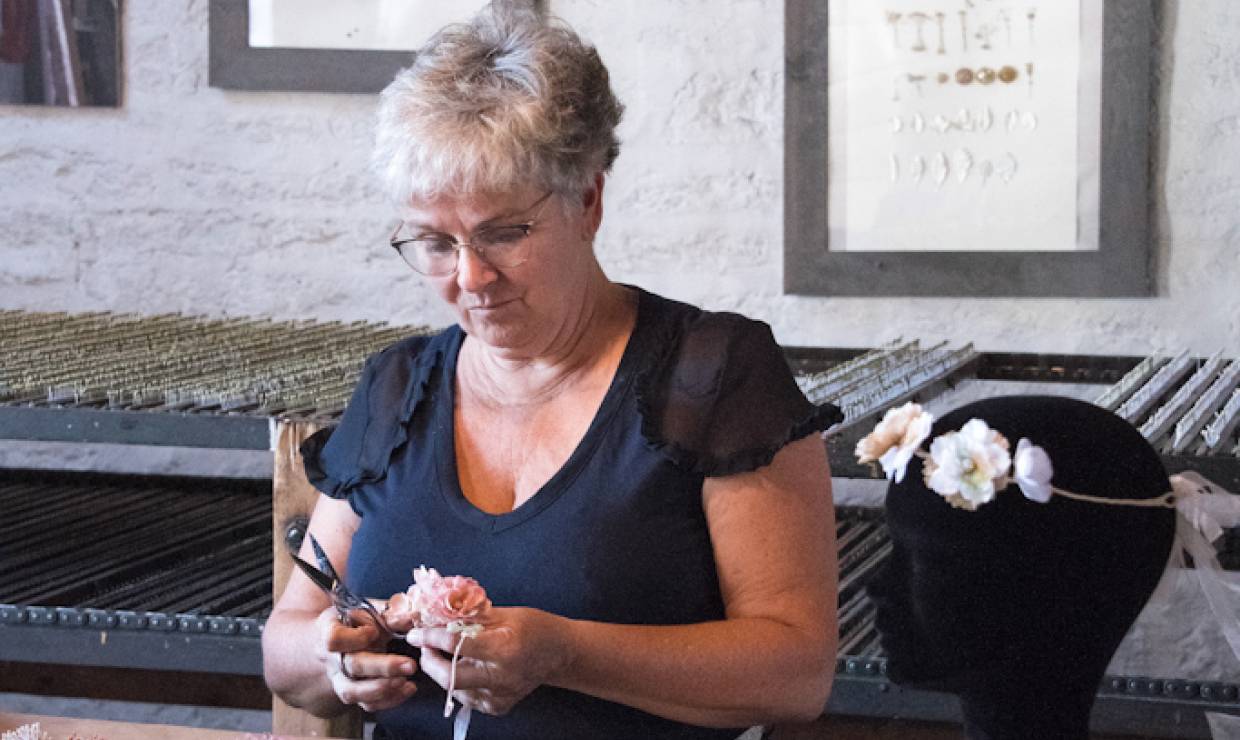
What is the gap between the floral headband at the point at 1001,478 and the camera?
52.7 inches

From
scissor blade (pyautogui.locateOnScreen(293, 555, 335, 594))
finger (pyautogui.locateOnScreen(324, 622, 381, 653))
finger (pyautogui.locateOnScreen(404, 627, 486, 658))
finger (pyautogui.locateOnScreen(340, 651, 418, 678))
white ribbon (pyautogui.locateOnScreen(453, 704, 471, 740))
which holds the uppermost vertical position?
scissor blade (pyautogui.locateOnScreen(293, 555, 335, 594))

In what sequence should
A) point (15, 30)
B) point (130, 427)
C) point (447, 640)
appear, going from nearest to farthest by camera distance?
point (447, 640) < point (130, 427) < point (15, 30)

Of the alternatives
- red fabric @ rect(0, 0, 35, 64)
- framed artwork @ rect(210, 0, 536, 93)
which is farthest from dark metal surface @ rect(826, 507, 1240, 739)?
red fabric @ rect(0, 0, 35, 64)

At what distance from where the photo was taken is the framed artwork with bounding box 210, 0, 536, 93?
3826 mm

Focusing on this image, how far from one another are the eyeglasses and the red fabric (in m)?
2.64

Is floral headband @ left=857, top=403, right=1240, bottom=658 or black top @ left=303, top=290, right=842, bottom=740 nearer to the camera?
floral headband @ left=857, top=403, right=1240, bottom=658

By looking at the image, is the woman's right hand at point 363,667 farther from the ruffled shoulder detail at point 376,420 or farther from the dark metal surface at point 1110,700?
the dark metal surface at point 1110,700

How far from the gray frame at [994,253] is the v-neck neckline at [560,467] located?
1809mm

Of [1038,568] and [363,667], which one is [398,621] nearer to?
[363,667]

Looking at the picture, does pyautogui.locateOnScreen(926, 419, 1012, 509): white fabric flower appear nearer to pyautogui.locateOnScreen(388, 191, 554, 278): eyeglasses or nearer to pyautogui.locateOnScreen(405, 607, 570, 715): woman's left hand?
pyautogui.locateOnScreen(405, 607, 570, 715): woman's left hand

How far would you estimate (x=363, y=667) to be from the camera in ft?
5.20

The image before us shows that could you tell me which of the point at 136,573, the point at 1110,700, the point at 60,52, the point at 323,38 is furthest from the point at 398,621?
the point at 60,52

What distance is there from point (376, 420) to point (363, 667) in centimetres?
44

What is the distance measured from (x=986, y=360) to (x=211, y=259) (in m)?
1.99
